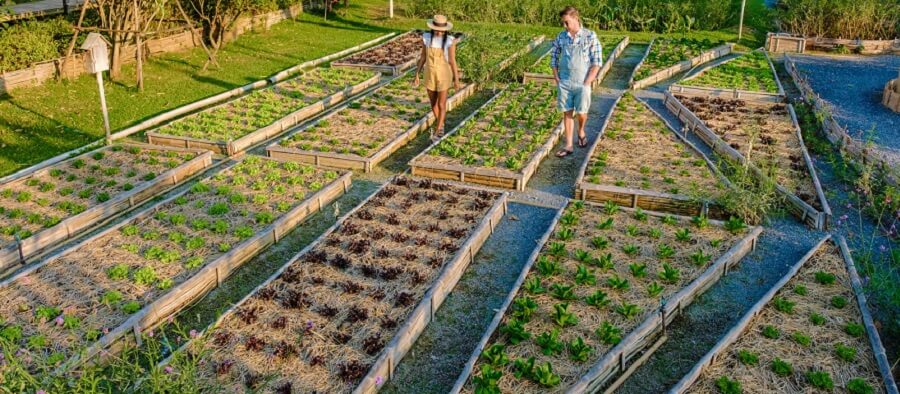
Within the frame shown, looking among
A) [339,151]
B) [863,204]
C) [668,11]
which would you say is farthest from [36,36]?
[668,11]

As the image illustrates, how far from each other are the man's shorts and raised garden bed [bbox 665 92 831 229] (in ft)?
7.03

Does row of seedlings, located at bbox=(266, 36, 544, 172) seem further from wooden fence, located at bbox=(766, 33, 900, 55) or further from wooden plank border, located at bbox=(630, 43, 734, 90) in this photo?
wooden fence, located at bbox=(766, 33, 900, 55)

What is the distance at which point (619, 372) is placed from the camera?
5211mm

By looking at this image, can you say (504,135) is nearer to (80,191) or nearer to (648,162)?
(648,162)

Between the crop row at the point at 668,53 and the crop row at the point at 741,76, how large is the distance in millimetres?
1094

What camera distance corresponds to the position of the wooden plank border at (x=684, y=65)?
14.0m

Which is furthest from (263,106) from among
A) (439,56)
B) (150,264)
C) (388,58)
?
Result: (150,264)

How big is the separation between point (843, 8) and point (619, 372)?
54.4 feet

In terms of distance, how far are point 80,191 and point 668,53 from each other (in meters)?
13.3

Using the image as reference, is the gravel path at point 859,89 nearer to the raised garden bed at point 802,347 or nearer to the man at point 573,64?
the man at point 573,64

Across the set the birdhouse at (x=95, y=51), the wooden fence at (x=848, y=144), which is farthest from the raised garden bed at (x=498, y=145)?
the birdhouse at (x=95, y=51)

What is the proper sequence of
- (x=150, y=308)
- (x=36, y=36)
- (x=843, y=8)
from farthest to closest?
(x=843, y=8)
(x=36, y=36)
(x=150, y=308)

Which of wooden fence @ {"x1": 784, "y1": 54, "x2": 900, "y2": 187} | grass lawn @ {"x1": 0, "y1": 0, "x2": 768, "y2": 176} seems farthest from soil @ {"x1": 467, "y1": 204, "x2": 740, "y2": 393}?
grass lawn @ {"x1": 0, "y1": 0, "x2": 768, "y2": 176}

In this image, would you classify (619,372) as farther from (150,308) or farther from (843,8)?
(843,8)
